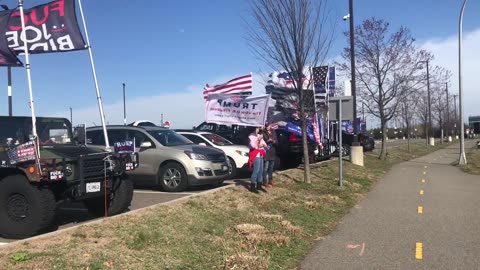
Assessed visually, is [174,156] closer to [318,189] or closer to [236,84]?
[318,189]

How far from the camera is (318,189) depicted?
1352 cm

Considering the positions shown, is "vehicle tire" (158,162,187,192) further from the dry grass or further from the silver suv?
the dry grass

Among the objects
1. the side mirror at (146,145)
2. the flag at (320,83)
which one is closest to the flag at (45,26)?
the side mirror at (146,145)

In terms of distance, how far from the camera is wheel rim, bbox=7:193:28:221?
717 centimetres

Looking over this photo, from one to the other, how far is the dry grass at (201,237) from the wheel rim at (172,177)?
4.22ft

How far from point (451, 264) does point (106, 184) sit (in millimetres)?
5379

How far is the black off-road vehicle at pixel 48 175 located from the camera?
7.07 m

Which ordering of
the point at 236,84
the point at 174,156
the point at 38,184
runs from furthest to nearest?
1. the point at 236,84
2. the point at 174,156
3. the point at 38,184

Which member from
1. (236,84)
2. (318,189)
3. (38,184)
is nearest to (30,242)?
(38,184)

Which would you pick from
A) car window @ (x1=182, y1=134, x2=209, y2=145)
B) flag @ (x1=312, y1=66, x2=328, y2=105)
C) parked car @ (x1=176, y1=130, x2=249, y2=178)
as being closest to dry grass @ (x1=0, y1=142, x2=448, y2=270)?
parked car @ (x1=176, y1=130, x2=249, y2=178)

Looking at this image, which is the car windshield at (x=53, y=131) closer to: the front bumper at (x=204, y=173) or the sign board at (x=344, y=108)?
the front bumper at (x=204, y=173)

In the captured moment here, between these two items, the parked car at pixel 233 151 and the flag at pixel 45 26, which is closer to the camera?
the flag at pixel 45 26

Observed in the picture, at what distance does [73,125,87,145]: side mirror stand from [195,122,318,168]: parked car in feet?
30.5

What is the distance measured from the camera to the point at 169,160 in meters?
11.8
